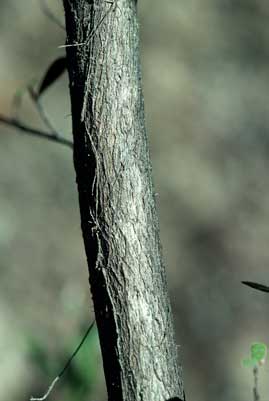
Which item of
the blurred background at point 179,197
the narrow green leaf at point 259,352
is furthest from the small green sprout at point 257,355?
the blurred background at point 179,197

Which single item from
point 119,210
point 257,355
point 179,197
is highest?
point 179,197

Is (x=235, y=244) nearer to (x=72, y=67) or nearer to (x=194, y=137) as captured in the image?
(x=194, y=137)

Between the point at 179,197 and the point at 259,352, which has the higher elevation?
the point at 179,197

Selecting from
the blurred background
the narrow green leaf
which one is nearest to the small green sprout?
the narrow green leaf

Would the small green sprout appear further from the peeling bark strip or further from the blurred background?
the blurred background

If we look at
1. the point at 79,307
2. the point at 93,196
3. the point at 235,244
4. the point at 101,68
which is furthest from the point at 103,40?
the point at 235,244

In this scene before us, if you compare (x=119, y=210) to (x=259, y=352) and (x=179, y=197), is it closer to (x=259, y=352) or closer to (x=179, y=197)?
(x=259, y=352)

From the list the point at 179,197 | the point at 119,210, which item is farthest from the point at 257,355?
the point at 179,197
